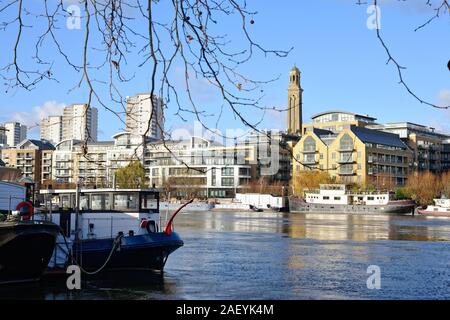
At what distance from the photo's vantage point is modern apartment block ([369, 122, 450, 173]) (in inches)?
4660

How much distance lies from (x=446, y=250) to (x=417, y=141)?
294ft

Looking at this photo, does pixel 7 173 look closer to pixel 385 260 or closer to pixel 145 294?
A: pixel 145 294

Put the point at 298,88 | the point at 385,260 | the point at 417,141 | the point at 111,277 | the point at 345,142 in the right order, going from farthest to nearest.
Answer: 1. the point at 298,88
2. the point at 417,141
3. the point at 345,142
4. the point at 385,260
5. the point at 111,277

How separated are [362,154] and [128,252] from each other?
85.3m

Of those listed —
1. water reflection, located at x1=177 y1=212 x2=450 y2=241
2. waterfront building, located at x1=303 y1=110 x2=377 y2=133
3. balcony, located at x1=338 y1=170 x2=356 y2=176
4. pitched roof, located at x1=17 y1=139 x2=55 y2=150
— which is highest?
waterfront building, located at x1=303 y1=110 x2=377 y2=133

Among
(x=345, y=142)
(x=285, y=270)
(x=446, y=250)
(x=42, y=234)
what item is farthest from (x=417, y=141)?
(x=42, y=234)

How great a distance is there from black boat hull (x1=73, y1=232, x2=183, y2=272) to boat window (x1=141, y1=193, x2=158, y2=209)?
5.17 feet

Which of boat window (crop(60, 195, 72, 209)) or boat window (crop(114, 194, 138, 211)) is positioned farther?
boat window (crop(60, 195, 72, 209))

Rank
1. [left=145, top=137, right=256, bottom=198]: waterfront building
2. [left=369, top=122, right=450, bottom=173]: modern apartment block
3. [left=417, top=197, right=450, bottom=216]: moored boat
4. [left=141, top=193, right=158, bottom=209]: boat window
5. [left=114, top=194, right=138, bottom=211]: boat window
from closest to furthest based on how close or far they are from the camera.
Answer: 1. [left=114, top=194, right=138, bottom=211]: boat window
2. [left=141, top=193, right=158, bottom=209]: boat window
3. [left=417, top=197, right=450, bottom=216]: moored boat
4. [left=369, top=122, right=450, bottom=173]: modern apartment block
5. [left=145, top=137, right=256, bottom=198]: waterfront building

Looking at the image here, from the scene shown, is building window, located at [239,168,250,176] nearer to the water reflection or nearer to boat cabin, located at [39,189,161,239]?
the water reflection

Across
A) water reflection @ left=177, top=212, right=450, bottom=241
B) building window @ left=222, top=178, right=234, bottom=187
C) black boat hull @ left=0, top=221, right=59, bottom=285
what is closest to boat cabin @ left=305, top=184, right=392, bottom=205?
water reflection @ left=177, top=212, right=450, bottom=241

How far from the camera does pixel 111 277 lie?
2211cm

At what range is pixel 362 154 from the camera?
103625 millimetres

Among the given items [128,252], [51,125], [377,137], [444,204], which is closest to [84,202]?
[128,252]
